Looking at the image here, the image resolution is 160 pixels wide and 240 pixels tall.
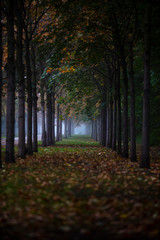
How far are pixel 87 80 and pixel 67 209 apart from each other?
759 inches

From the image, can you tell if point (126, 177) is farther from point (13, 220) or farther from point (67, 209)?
point (13, 220)

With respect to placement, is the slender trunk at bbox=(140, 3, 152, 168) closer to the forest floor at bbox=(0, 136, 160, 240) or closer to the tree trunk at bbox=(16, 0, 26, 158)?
the forest floor at bbox=(0, 136, 160, 240)

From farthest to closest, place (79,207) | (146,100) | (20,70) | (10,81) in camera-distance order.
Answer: (20,70) < (10,81) < (146,100) < (79,207)

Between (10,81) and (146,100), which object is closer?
(146,100)

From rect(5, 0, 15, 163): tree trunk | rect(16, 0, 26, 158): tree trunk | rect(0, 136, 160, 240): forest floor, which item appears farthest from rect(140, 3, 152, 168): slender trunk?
rect(16, 0, 26, 158): tree trunk

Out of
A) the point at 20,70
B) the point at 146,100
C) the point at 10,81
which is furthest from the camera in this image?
the point at 20,70

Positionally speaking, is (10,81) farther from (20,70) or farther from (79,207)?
(79,207)

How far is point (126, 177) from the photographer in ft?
23.9

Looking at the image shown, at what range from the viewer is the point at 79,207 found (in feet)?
15.0

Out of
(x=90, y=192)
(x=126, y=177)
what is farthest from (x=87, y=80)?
(x=90, y=192)

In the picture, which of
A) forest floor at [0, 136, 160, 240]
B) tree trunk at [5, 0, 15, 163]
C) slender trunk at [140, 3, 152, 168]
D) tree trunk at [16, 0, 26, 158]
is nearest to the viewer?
forest floor at [0, 136, 160, 240]

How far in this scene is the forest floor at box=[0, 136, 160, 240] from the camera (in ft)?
11.6

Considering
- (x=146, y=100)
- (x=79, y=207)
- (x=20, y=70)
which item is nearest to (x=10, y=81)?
(x=20, y=70)

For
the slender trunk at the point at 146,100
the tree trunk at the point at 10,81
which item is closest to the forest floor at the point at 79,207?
the slender trunk at the point at 146,100
